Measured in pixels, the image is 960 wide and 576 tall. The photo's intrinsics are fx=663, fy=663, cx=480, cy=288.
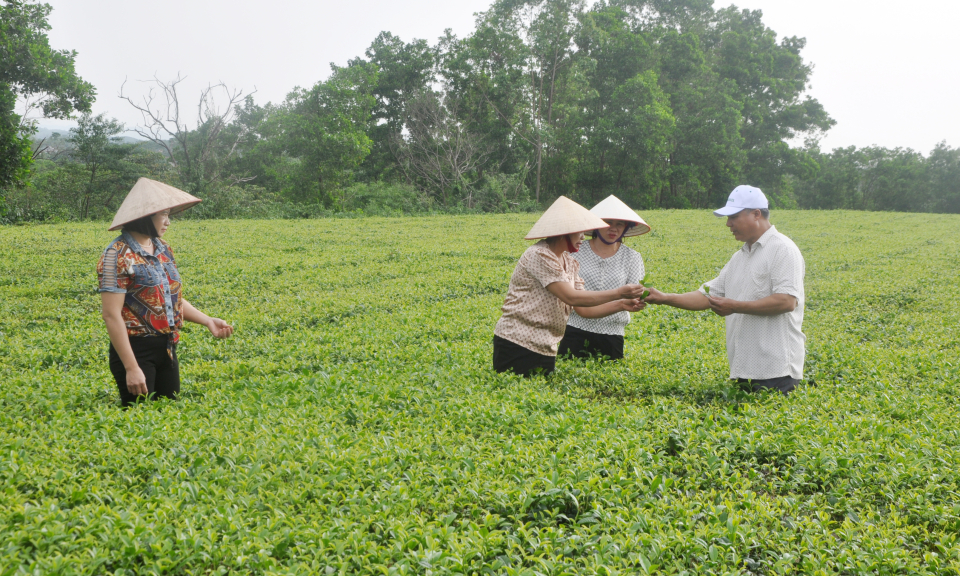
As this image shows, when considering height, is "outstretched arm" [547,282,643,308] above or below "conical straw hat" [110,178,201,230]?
below

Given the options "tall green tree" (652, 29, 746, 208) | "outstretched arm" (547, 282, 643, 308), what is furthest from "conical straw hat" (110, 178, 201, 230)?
"tall green tree" (652, 29, 746, 208)

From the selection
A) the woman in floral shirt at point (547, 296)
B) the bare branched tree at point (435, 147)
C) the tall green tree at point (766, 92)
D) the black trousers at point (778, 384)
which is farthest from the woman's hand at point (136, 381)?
the tall green tree at point (766, 92)

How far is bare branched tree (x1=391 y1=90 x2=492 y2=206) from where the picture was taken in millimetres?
38844

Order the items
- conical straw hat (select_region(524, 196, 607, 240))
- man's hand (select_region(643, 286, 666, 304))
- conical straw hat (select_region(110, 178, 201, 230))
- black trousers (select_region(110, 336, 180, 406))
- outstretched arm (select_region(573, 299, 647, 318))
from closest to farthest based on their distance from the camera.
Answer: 1. conical straw hat (select_region(110, 178, 201, 230))
2. black trousers (select_region(110, 336, 180, 406))
3. conical straw hat (select_region(524, 196, 607, 240))
4. man's hand (select_region(643, 286, 666, 304))
5. outstretched arm (select_region(573, 299, 647, 318))

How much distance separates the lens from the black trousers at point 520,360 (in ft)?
19.4

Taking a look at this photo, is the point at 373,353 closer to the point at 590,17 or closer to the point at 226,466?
the point at 226,466

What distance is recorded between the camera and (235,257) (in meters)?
15.4

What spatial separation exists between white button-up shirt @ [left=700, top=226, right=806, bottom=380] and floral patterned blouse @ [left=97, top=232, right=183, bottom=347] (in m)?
4.26

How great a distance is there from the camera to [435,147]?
39.7 metres

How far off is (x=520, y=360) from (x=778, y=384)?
2.16 meters

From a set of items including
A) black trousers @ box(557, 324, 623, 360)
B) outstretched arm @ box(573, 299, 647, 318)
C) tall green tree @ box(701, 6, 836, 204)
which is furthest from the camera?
tall green tree @ box(701, 6, 836, 204)

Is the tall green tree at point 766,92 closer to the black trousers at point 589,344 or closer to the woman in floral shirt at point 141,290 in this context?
the black trousers at point 589,344

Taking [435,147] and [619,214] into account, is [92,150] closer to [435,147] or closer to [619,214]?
[435,147]

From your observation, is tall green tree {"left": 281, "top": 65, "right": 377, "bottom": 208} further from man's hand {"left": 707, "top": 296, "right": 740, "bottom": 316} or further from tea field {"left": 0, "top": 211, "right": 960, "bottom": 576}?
man's hand {"left": 707, "top": 296, "right": 740, "bottom": 316}
